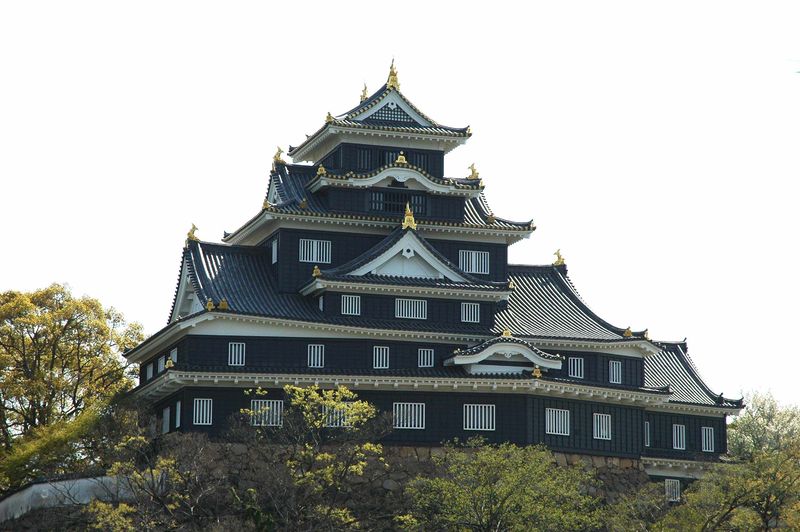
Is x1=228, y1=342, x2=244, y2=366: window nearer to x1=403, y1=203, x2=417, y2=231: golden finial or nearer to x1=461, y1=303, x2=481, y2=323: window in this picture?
x1=403, y1=203, x2=417, y2=231: golden finial

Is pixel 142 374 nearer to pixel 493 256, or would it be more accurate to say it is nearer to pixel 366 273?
pixel 366 273

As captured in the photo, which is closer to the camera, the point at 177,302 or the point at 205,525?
the point at 205,525

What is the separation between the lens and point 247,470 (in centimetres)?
6116

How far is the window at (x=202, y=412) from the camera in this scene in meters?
64.1

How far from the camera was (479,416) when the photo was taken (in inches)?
2625

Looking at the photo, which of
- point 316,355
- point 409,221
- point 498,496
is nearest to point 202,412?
point 316,355

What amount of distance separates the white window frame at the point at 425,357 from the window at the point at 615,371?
7.74m

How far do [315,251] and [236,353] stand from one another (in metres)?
6.78

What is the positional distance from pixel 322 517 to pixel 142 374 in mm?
17532

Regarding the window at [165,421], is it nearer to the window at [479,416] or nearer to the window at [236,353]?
the window at [236,353]

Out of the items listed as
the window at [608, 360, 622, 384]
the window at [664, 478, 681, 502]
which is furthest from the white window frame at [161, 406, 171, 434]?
the window at [664, 478, 681, 502]

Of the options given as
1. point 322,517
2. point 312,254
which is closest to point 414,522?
point 322,517

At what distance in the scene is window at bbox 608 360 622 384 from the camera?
70688 millimetres

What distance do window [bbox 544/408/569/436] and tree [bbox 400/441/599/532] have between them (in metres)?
4.23
